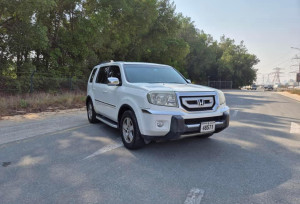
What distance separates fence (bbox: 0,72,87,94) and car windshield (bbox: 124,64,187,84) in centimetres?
1096

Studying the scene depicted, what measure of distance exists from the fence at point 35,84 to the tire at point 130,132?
11.6m

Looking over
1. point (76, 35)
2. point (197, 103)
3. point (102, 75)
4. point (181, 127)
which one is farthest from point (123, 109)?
point (76, 35)

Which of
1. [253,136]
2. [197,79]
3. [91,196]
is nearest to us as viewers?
[91,196]

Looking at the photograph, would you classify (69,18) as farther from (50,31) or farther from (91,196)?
(91,196)

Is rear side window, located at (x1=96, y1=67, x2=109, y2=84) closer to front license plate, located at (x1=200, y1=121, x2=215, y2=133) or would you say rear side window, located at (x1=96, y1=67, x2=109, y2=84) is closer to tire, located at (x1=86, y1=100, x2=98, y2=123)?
tire, located at (x1=86, y1=100, x2=98, y2=123)

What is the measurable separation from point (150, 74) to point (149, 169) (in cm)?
258

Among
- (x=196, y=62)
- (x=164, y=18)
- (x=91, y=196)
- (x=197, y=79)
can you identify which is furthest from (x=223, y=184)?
(x=197, y=79)

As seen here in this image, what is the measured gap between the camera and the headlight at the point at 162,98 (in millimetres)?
4247

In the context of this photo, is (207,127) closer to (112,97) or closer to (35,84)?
(112,97)

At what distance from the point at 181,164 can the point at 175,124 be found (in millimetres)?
700

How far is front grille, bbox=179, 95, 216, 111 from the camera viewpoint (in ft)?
14.1

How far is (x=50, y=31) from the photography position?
19.1 metres

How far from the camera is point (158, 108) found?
4211mm

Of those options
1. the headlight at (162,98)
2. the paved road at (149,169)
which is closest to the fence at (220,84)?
the paved road at (149,169)
